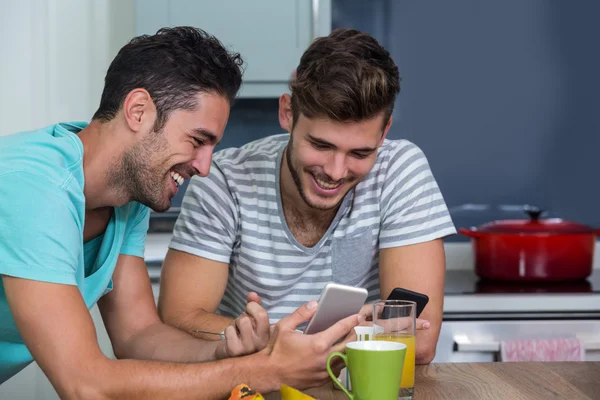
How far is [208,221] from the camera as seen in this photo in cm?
191

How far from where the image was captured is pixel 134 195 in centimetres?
160

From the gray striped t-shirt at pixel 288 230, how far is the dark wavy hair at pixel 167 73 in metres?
0.39

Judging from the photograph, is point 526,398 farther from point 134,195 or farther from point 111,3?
point 111,3

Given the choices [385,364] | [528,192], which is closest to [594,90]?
[528,192]

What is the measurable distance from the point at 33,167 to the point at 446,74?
7.67 feet

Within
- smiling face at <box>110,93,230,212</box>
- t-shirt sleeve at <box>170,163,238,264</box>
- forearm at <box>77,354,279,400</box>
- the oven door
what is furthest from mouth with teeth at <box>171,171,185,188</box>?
the oven door

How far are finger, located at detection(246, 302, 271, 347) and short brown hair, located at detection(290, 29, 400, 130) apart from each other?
48 centimetres

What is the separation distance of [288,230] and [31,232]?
73 cm

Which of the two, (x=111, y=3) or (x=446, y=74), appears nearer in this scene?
(x=111, y=3)

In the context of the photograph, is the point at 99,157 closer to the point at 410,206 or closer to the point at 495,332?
the point at 410,206

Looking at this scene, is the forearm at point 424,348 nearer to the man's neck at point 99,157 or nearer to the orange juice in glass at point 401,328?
the orange juice in glass at point 401,328

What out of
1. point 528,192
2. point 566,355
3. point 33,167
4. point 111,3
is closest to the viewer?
point 33,167

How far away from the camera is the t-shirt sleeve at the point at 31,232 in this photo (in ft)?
4.24

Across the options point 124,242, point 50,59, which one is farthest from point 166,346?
point 50,59
